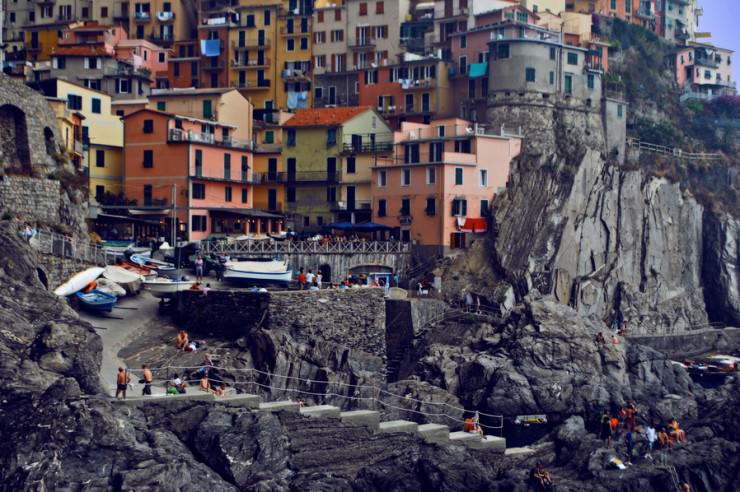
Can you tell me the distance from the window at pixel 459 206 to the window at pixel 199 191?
14589 millimetres

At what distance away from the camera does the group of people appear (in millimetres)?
48312

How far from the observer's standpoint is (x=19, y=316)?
41188 mm

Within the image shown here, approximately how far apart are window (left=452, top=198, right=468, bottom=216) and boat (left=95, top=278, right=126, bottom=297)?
27.0 metres

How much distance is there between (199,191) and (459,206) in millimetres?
15152

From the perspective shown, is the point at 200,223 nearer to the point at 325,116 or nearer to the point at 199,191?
the point at 199,191

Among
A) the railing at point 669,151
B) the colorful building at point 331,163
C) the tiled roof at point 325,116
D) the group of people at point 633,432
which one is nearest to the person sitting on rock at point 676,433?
the group of people at point 633,432

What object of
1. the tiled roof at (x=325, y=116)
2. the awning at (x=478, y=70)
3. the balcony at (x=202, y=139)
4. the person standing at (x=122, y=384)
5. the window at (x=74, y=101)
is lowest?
the person standing at (x=122, y=384)

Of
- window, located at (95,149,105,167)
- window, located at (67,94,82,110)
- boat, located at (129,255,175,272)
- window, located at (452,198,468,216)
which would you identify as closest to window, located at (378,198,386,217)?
window, located at (452,198,468,216)

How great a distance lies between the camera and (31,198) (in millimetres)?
55375

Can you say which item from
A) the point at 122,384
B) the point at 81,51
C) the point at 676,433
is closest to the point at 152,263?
the point at 122,384

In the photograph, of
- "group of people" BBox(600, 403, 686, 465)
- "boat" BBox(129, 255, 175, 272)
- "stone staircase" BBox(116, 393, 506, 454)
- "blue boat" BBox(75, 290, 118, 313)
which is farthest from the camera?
"boat" BBox(129, 255, 175, 272)

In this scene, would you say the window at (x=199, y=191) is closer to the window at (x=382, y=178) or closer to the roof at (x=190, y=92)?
the roof at (x=190, y=92)

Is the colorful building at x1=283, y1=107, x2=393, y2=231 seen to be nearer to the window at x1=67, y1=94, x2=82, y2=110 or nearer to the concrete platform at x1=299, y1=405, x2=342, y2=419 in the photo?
the window at x1=67, y1=94, x2=82, y2=110

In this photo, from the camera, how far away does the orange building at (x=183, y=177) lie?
241ft
